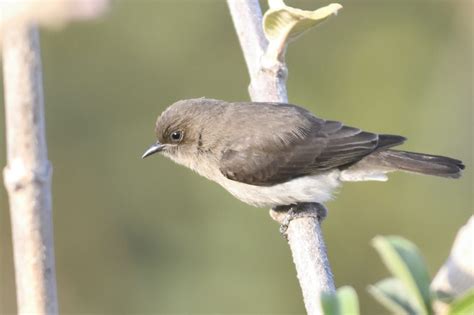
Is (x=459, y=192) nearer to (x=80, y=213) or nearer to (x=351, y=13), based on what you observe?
(x=351, y=13)

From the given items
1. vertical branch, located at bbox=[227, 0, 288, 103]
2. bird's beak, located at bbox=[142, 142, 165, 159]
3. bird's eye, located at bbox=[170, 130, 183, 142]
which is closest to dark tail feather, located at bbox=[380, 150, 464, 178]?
vertical branch, located at bbox=[227, 0, 288, 103]

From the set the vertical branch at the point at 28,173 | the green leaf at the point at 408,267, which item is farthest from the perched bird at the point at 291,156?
the green leaf at the point at 408,267

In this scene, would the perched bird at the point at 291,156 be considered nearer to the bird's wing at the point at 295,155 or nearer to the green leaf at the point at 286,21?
the bird's wing at the point at 295,155

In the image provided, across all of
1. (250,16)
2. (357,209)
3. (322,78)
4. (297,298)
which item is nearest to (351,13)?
(322,78)

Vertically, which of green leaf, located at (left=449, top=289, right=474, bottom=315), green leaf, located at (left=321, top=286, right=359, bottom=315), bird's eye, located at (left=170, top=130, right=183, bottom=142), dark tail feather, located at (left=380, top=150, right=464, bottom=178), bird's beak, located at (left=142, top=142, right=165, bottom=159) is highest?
bird's eye, located at (left=170, top=130, right=183, bottom=142)

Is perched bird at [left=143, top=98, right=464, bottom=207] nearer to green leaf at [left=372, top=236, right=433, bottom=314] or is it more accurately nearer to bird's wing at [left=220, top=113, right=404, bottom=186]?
bird's wing at [left=220, top=113, right=404, bottom=186]

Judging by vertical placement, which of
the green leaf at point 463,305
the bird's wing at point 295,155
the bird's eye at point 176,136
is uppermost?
the bird's eye at point 176,136
